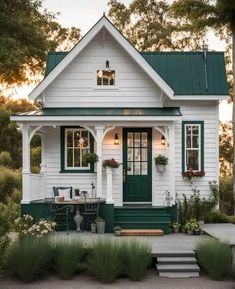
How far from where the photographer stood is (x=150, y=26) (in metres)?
34.2

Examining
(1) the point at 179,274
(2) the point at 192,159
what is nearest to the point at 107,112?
(2) the point at 192,159

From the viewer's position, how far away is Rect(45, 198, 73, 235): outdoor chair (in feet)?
60.0

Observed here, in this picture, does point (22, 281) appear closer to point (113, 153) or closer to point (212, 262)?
point (212, 262)

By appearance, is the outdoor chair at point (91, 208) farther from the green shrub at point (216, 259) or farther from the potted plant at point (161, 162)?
the green shrub at point (216, 259)

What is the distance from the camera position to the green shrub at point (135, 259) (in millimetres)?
13625

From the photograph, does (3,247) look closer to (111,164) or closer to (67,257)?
(67,257)

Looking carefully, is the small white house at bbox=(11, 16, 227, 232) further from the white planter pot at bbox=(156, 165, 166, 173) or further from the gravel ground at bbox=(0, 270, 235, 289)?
the gravel ground at bbox=(0, 270, 235, 289)

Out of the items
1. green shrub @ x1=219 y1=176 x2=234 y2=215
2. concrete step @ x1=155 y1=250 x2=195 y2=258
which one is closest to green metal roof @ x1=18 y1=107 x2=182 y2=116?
concrete step @ x1=155 y1=250 x2=195 y2=258

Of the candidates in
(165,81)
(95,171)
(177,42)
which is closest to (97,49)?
(165,81)

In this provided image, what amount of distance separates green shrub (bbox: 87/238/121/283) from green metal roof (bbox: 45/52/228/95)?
26.8 ft

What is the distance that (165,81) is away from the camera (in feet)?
69.9

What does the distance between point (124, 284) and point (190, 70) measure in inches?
402

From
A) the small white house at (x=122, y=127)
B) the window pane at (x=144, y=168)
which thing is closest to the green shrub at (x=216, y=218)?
the small white house at (x=122, y=127)

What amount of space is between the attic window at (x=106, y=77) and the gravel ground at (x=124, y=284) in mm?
8210
